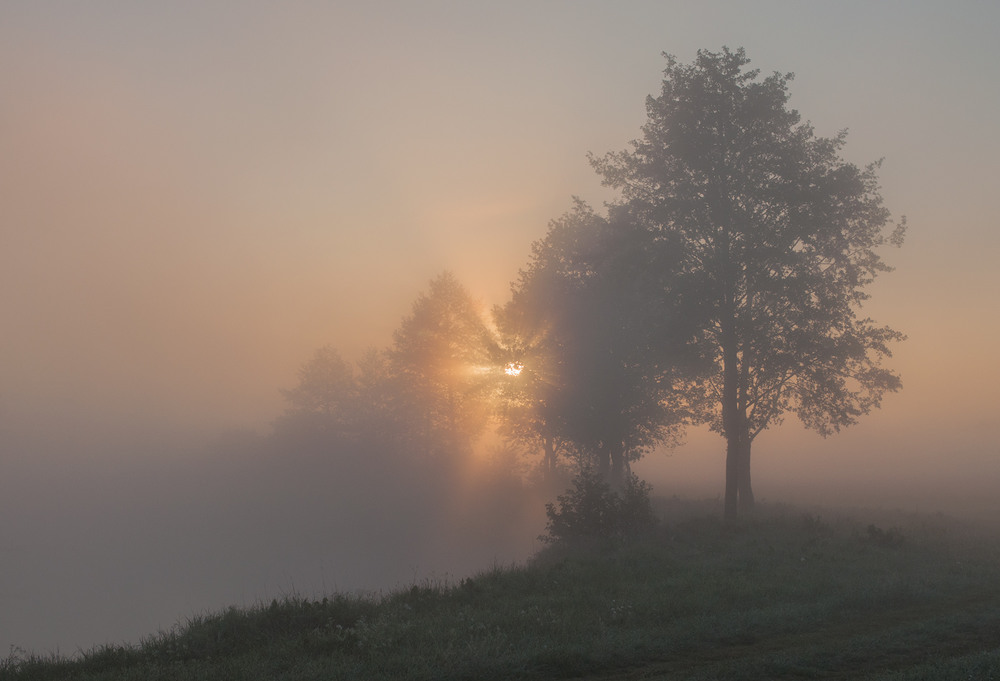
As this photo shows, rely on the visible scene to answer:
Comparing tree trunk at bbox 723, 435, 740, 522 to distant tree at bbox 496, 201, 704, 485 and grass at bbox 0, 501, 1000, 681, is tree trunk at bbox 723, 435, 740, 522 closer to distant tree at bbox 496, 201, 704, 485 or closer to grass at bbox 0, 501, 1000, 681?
→ distant tree at bbox 496, 201, 704, 485

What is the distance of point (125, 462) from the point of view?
59.2 meters

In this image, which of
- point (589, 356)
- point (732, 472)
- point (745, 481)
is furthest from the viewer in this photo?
point (589, 356)

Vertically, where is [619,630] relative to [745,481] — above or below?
below

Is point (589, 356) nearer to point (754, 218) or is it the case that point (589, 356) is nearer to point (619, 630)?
point (754, 218)

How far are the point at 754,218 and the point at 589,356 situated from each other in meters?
10.5

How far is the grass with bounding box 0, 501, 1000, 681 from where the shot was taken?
7973mm

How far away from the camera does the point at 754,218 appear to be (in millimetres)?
22000

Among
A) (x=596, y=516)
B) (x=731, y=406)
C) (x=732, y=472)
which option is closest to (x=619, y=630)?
(x=596, y=516)

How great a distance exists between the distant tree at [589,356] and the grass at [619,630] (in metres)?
13.7

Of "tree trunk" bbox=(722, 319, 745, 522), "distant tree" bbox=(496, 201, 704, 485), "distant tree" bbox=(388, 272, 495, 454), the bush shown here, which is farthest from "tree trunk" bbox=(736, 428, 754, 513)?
"distant tree" bbox=(388, 272, 495, 454)

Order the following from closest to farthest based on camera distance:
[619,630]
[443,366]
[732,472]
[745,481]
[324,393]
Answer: [619,630] < [732,472] < [745,481] < [443,366] < [324,393]

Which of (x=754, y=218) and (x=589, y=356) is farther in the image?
(x=589, y=356)

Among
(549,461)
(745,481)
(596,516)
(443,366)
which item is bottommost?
(596,516)

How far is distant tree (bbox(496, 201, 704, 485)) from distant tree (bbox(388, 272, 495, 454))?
22.7ft
